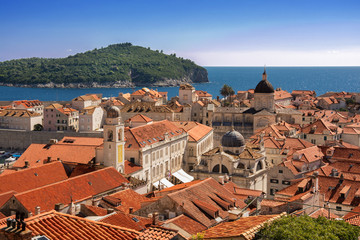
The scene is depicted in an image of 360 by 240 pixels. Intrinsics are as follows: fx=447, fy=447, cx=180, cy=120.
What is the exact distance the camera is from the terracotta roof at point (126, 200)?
96.8ft

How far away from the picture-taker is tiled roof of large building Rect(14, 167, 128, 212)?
30.1 meters

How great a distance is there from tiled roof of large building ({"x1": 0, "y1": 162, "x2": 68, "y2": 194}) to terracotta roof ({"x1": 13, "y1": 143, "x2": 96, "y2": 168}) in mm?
6814

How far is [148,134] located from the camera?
5428 centimetres

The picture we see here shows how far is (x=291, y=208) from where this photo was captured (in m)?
27.9

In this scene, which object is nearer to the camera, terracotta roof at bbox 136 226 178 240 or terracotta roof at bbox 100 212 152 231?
terracotta roof at bbox 136 226 178 240

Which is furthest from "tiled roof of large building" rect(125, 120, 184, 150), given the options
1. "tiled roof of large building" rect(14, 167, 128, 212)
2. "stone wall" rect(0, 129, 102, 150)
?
"stone wall" rect(0, 129, 102, 150)

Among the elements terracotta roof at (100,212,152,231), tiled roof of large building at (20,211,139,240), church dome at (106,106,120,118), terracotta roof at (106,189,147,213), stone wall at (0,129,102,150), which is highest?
church dome at (106,106,120,118)

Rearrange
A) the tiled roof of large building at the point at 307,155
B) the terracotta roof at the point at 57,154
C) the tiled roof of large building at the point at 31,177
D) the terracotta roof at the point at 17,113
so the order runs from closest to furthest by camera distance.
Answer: the tiled roof of large building at the point at 31,177 → the terracotta roof at the point at 57,154 → the tiled roof of large building at the point at 307,155 → the terracotta roof at the point at 17,113

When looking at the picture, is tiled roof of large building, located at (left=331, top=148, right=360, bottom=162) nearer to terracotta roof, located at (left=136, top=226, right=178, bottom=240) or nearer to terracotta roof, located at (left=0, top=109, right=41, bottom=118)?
terracotta roof, located at (left=136, top=226, right=178, bottom=240)

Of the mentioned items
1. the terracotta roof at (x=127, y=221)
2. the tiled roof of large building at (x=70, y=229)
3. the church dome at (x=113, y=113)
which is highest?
the church dome at (x=113, y=113)

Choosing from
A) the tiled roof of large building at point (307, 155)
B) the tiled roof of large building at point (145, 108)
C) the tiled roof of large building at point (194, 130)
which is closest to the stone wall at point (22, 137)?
the tiled roof of large building at point (145, 108)

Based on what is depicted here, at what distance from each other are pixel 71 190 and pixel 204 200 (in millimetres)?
10585

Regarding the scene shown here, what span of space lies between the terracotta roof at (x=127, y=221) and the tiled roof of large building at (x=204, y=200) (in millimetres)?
2727

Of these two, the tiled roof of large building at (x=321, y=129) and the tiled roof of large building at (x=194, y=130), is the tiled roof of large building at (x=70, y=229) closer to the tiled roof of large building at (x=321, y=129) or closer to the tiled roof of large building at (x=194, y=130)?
the tiled roof of large building at (x=194, y=130)
